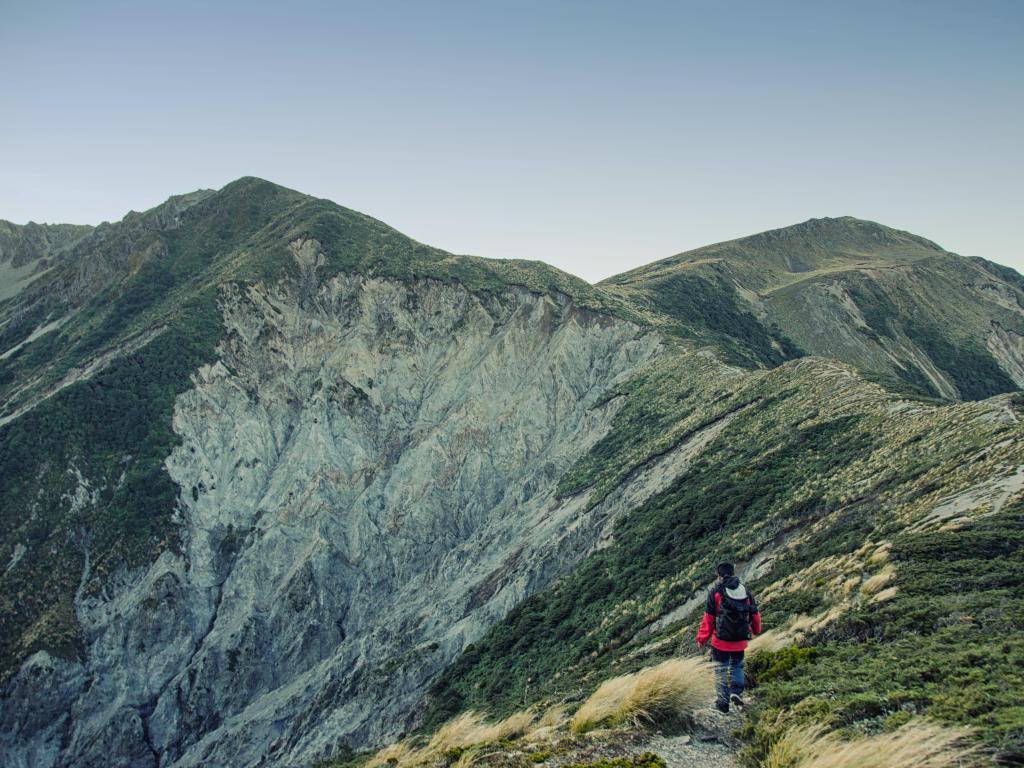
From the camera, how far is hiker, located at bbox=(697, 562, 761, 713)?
1072 cm

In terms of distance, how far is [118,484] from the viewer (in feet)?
180

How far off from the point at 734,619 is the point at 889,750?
3705 millimetres

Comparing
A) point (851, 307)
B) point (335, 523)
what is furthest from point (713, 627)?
point (851, 307)

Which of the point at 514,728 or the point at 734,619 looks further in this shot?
the point at 514,728

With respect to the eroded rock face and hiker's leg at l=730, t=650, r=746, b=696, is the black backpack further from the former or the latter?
the eroded rock face

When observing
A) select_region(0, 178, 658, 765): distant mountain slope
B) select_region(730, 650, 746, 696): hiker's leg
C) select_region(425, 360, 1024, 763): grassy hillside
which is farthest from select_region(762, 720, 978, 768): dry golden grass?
select_region(0, 178, 658, 765): distant mountain slope

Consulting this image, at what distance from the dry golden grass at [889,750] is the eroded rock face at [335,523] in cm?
2930

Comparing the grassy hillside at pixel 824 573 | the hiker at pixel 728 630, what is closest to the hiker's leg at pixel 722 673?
the hiker at pixel 728 630

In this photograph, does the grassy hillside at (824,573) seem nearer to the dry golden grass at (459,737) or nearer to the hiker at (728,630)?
the hiker at (728,630)

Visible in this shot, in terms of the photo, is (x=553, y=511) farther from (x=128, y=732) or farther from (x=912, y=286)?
(x=912, y=286)

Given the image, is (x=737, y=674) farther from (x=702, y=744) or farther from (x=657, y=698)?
(x=702, y=744)

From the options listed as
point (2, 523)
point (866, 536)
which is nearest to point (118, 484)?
point (2, 523)

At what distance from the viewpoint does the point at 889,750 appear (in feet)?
23.3

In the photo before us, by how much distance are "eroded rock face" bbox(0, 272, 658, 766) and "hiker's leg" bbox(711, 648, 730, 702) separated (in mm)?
26901
